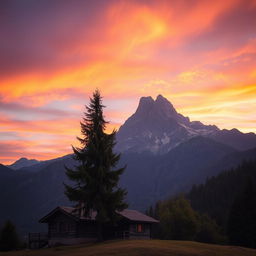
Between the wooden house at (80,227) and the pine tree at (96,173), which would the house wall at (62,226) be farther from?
the pine tree at (96,173)

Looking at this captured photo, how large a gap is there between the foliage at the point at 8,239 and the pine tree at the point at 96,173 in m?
18.3

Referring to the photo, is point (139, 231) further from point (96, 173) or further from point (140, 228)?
point (96, 173)

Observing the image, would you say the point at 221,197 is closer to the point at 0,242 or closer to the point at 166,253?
the point at 0,242

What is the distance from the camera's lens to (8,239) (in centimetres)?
6438

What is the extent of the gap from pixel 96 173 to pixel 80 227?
11.4 meters

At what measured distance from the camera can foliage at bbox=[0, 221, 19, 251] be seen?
63.3 metres

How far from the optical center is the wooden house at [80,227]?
58562 mm

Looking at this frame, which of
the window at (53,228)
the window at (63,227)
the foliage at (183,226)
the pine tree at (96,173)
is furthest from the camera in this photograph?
the foliage at (183,226)

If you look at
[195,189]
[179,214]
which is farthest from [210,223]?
[195,189]

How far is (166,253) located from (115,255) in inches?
208

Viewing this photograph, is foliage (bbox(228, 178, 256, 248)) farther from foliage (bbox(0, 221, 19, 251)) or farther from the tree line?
foliage (bbox(0, 221, 19, 251))

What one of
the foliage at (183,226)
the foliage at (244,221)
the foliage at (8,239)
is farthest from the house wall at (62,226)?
the foliage at (244,221)

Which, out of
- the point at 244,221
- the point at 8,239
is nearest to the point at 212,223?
the point at 244,221

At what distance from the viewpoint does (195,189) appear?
182 metres
